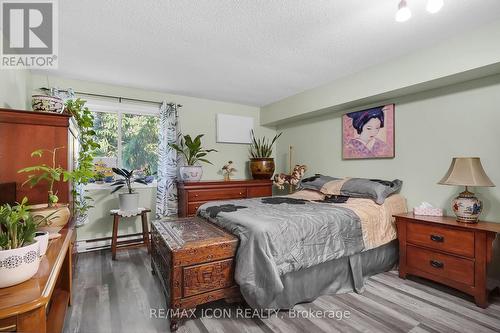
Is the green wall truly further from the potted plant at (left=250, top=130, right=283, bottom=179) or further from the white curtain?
the white curtain

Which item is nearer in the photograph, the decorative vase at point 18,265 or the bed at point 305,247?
the decorative vase at point 18,265

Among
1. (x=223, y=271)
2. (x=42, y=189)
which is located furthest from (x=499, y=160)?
(x=42, y=189)

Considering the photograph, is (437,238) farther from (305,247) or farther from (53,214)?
(53,214)

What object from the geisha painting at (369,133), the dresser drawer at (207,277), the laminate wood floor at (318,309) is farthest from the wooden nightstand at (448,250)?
the dresser drawer at (207,277)

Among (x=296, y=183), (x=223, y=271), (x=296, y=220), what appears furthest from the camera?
(x=296, y=183)

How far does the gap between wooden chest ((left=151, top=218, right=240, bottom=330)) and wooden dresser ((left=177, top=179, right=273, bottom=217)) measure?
1.51 meters

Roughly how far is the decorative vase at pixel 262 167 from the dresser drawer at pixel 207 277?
2523 mm

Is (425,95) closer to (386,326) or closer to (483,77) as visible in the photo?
(483,77)

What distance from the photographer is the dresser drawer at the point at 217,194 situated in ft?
12.1

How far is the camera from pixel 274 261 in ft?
6.18

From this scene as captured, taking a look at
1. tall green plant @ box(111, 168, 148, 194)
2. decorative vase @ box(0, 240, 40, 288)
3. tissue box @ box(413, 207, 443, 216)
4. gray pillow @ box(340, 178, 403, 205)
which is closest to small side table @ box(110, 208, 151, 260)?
tall green plant @ box(111, 168, 148, 194)

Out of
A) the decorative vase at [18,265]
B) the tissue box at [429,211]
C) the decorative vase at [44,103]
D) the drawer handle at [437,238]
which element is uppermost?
the decorative vase at [44,103]

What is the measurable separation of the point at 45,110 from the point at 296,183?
3.31 meters

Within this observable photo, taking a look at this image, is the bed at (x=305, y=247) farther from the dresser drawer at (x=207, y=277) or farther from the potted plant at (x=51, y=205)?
the potted plant at (x=51, y=205)
